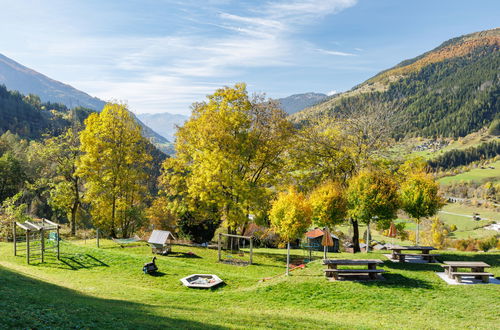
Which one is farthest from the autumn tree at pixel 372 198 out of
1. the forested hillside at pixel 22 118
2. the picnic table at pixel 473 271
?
the forested hillside at pixel 22 118

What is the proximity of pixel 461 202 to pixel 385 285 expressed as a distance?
154m

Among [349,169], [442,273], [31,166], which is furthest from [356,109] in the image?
[31,166]

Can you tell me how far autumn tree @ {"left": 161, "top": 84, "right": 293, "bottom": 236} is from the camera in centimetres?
2675

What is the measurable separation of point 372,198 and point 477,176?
18617 centimetres

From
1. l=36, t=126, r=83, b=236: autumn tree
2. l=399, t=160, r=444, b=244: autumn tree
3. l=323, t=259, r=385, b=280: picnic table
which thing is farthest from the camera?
l=36, t=126, r=83, b=236: autumn tree

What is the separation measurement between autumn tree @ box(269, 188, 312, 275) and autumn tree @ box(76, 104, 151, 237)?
18.7 m

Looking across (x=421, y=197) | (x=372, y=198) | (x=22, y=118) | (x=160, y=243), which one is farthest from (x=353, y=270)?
(x=22, y=118)

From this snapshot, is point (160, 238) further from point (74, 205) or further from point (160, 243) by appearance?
point (74, 205)

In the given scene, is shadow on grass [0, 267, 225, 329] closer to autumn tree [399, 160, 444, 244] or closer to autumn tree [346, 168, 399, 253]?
autumn tree [346, 168, 399, 253]

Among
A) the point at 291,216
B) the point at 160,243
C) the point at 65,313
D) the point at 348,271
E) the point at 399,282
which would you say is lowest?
the point at 399,282

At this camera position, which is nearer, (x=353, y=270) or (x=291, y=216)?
(x=353, y=270)

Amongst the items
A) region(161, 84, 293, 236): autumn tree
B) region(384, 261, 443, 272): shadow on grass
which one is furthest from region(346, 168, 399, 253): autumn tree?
region(161, 84, 293, 236): autumn tree

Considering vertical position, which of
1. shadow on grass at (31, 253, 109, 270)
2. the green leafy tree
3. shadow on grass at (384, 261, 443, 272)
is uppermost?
the green leafy tree

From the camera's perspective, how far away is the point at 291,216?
65.1 ft
